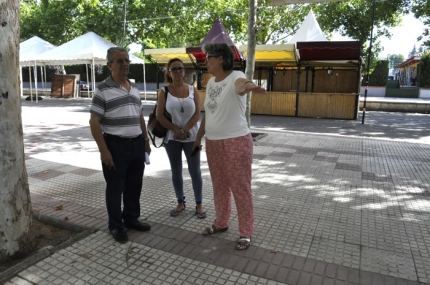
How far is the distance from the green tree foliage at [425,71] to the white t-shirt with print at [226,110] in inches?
1144

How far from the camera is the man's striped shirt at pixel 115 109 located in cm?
299

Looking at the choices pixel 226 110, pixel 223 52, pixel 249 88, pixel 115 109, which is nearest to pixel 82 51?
pixel 115 109

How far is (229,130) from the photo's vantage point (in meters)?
2.97

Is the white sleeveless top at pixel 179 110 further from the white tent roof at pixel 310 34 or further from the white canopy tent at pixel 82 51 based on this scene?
the white canopy tent at pixel 82 51

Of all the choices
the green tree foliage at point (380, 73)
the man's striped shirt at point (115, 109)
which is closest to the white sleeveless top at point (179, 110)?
the man's striped shirt at point (115, 109)

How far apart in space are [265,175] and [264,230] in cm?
211

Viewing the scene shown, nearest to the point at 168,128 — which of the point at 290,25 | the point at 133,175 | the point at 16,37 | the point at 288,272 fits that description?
the point at 133,175

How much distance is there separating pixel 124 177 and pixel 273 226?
5.28 ft

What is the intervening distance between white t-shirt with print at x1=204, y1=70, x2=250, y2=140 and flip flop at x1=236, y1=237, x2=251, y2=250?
3.12 feet

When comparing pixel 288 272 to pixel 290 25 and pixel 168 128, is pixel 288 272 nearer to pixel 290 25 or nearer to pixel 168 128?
pixel 168 128

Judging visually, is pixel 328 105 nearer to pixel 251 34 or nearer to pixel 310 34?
pixel 310 34

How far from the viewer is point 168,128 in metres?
3.56

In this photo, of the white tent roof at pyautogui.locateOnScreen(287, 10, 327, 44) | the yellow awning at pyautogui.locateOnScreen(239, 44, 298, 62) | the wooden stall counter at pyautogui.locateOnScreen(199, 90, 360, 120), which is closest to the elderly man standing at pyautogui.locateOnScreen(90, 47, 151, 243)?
the yellow awning at pyautogui.locateOnScreen(239, 44, 298, 62)

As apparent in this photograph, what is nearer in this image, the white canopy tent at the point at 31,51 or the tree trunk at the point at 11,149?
the tree trunk at the point at 11,149
